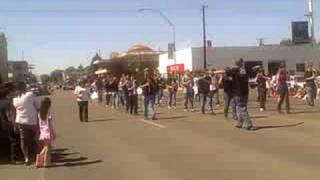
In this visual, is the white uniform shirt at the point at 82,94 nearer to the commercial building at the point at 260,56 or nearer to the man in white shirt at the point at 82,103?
the man in white shirt at the point at 82,103

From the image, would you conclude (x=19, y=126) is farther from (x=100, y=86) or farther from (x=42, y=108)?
(x=100, y=86)

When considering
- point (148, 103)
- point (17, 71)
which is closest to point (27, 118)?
point (148, 103)

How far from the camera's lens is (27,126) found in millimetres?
14617

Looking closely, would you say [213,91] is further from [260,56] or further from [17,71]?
[17,71]

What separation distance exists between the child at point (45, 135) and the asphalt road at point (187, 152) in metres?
0.26

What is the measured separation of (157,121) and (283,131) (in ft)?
23.3

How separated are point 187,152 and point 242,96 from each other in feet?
16.9

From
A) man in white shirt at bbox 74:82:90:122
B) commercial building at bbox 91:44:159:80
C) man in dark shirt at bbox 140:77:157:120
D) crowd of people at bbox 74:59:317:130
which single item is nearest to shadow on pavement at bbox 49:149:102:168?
crowd of people at bbox 74:59:317:130

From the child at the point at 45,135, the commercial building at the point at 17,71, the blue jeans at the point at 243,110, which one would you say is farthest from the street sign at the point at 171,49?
the child at the point at 45,135

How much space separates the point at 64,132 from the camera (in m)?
22.4

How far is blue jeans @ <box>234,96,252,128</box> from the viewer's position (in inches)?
790

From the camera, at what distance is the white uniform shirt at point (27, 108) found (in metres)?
14.6

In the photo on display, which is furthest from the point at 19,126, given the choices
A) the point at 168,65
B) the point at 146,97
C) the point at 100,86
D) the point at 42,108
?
the point at 168,65

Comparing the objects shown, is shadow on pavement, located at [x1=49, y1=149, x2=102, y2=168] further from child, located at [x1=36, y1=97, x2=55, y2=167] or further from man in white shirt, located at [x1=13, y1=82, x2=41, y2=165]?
man in white shirt, located at [x1=13, y1=82, x2=41, y2=165]
